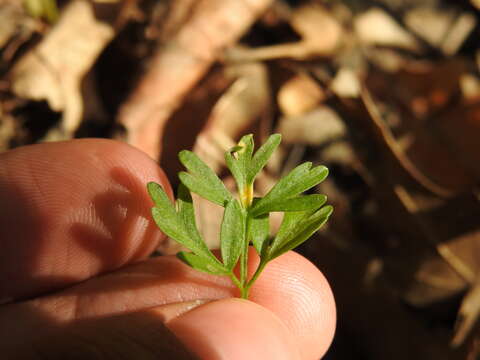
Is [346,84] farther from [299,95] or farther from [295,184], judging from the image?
[295,184]

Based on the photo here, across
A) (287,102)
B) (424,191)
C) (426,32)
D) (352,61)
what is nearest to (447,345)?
(424,191)

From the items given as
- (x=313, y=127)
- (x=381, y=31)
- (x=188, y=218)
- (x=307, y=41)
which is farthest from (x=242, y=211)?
(x=381, y=31)

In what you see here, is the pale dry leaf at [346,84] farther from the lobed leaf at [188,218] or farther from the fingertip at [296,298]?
the lobed leaf at [188,218]

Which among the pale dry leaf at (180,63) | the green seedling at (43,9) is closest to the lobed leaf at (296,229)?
the pale dry leaf at (180,63)

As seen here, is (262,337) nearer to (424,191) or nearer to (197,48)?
(424,191)

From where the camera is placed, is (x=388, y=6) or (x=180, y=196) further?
(x=388, y=6)

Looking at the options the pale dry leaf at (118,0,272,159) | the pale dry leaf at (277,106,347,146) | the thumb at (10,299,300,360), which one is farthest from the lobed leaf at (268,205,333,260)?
the pale dry leaf at (277,106,347,146)
